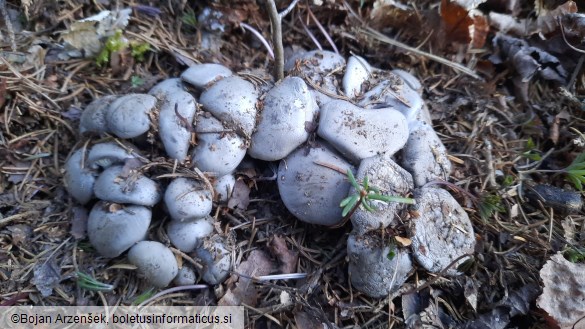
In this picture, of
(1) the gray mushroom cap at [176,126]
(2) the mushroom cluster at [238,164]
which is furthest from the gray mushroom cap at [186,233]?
(1) the gray mushroom cap at [176,126]

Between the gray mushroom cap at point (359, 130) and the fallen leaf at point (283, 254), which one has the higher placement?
the gray mushroom cap at point (359, 130)

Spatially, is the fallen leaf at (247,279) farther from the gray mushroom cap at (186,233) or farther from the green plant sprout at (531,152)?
the green plant sprout at (531,152)

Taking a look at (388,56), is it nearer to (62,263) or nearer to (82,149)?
(82,149)

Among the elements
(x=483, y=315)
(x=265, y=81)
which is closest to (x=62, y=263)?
(x=265, y=81)

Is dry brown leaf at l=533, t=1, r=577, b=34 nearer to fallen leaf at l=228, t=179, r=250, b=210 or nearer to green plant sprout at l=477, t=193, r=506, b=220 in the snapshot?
green plant sprout at l=477, t=193, r=506, b=220

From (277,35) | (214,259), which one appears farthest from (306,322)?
(277,35)

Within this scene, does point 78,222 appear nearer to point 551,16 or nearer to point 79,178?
point 79,178

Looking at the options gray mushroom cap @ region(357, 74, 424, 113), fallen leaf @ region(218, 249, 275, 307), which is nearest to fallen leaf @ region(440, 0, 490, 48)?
gray mushroom cap @ region(357, 74, 424, 113)
